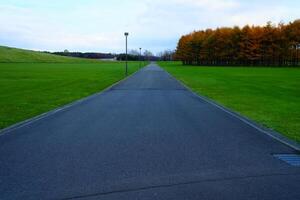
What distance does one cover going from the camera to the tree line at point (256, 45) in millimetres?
102312

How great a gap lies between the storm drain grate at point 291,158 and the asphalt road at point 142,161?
0.58 feet

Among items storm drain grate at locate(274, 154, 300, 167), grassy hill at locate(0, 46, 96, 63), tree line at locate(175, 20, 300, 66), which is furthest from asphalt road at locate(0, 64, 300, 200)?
grassy hill at locate(0, 46, 96, 63)

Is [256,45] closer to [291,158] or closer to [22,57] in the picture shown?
[22,57]

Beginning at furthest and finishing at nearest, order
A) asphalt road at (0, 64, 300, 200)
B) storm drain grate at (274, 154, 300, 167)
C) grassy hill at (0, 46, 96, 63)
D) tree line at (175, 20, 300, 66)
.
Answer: grassy hill at (0, 46, 96, 63)
tree line at (175, 20, 300, 66)
storm drain grate at (274, 154, 300, 167)
asphalt road at (0, 64, 300, 200)

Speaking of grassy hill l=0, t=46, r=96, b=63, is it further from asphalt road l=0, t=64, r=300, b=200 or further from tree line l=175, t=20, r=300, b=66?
asphalt road l=0, t=64, r=300, b=200

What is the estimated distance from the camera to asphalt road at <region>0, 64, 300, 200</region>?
18.4 ft

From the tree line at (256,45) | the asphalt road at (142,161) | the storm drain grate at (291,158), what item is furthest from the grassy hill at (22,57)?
the storm drain grate at (291,158)

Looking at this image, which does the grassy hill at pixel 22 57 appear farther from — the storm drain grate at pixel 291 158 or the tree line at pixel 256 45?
the storm drain grate at pixel 291 158

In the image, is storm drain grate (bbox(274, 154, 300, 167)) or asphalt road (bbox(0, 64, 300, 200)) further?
storm drain grate (bbox(274, 154, 300, 167))

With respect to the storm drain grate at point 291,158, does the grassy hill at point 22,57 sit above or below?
above

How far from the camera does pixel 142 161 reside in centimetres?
726

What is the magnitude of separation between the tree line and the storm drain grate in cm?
9914

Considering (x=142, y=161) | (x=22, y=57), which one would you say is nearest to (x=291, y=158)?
(x=142, y=161)

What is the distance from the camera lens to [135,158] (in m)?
7.49
